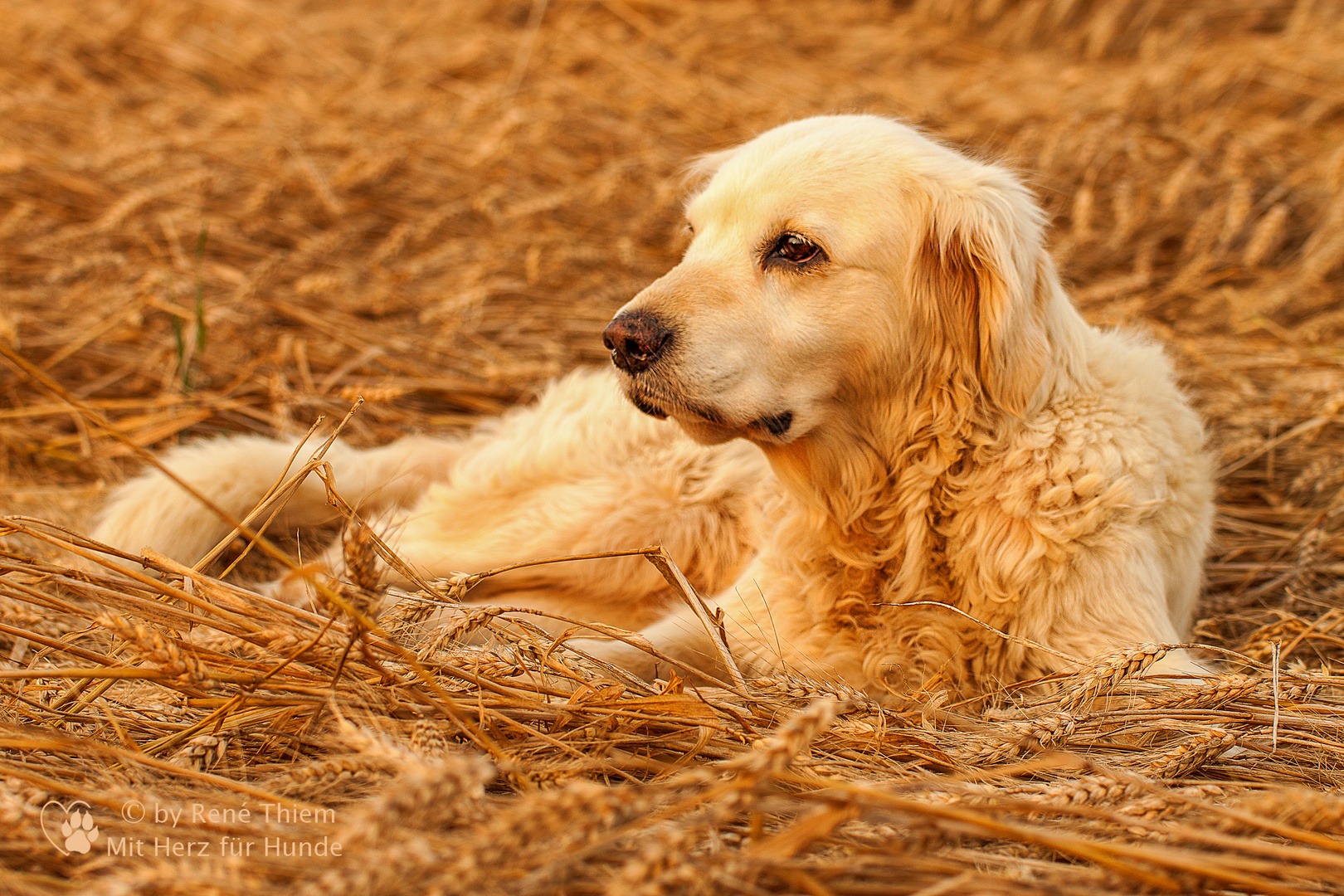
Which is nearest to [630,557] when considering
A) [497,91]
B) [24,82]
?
[497,91]

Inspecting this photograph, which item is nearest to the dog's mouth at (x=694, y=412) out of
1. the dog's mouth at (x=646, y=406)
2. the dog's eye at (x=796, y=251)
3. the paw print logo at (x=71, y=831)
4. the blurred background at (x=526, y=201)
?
the dog's mouth at (x=646, y=406)

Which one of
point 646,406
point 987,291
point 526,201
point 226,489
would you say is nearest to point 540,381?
point 226,489

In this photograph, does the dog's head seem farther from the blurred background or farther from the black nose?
the blurred background

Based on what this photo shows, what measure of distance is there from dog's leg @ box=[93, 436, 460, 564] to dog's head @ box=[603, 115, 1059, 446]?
1.03m

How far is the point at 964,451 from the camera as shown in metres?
2.06

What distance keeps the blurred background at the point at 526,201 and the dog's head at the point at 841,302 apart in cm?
63

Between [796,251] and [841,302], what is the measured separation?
156 millimetres

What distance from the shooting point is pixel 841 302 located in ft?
6.61

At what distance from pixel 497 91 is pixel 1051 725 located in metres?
5.34

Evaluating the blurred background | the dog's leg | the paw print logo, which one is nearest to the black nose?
the blurred background

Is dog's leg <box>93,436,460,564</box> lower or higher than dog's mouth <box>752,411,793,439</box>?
higher

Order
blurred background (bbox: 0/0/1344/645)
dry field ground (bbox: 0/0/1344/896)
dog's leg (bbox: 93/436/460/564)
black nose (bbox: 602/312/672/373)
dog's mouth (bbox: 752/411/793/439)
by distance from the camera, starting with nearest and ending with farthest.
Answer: dry field ground (bbox: 0/0/1344/896), black nose (bbox: 602/312/672/373), dog's mouth (bbox: 752/411/793/439), dog's leg (bbox: 93/436/460/564), blurred background (bbox: 0/0/1344/645)

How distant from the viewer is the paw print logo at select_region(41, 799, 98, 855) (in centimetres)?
120

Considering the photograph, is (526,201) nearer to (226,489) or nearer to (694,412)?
(226,489)
